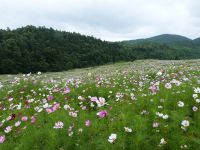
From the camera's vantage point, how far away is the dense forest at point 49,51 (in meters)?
73.8

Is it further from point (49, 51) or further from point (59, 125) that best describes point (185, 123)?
point (49, 51)

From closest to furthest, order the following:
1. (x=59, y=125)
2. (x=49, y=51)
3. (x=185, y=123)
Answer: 1. (x=185, y=123)
2. (x=59, y=125)
3. (x=49, y=51)

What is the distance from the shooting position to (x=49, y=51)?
3511 inches

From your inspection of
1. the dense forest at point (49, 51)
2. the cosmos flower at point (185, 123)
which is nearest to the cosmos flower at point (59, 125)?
the cosmos flower at point (185, 123)

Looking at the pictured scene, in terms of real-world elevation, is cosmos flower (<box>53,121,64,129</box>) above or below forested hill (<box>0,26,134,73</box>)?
above

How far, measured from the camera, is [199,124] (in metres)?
5.26

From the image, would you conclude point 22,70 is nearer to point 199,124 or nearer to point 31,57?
point 31,57

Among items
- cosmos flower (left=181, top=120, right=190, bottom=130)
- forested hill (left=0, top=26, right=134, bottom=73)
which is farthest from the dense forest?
cosmos flower (left=181, top=120, right=190, bottom=130)

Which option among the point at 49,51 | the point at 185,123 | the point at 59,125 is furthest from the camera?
the point at 49,51

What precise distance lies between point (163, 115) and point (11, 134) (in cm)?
287

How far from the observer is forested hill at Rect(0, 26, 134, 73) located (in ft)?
242

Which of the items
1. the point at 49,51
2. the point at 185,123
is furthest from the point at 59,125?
the point at 49,51

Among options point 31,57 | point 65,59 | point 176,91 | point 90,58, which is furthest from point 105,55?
point 176,91

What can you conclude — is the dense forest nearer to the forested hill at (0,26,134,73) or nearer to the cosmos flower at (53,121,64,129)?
the forested hill at (0,26,134,73)
